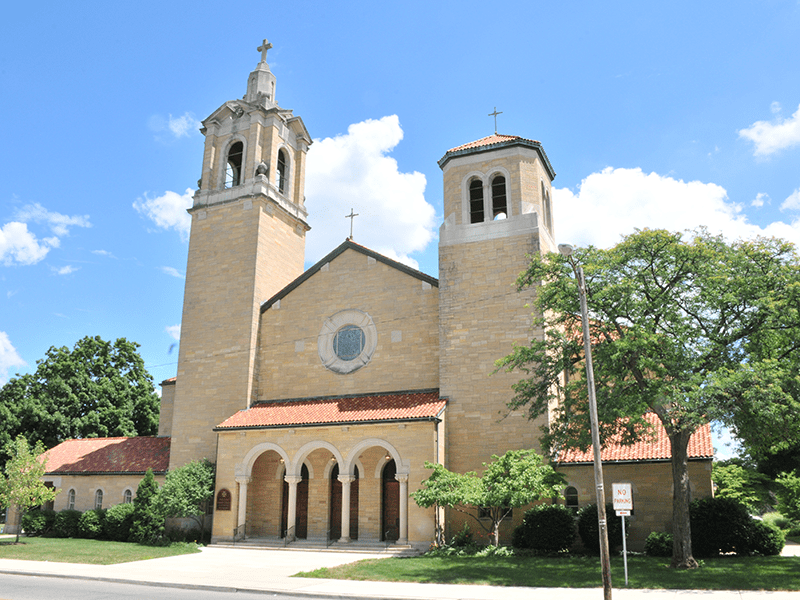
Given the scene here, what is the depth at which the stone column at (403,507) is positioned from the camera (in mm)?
22875

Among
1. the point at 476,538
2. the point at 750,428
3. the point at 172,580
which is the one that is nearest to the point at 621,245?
the point at 750,428

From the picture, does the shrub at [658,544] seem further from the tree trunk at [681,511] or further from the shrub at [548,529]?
the tree trunk at [681,511]

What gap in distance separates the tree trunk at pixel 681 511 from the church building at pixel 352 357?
11.9ft

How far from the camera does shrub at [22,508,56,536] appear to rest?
29.9 meters

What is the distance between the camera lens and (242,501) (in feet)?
85.8

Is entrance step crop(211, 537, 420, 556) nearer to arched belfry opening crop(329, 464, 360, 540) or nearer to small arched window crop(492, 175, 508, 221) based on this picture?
arched belfry opening crop(329, 464, 360, 540)

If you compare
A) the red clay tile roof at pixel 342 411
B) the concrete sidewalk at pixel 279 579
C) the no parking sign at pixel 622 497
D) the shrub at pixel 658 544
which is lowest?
the concrete sidewalk at pixel 279 579

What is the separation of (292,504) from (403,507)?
16.6 feet

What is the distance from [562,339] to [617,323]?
6.19 ft

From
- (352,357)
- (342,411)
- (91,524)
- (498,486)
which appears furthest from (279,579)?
(91,524)

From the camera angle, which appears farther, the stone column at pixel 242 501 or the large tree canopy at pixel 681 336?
the stone column at pixel 242 501

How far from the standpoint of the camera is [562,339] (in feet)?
66.3

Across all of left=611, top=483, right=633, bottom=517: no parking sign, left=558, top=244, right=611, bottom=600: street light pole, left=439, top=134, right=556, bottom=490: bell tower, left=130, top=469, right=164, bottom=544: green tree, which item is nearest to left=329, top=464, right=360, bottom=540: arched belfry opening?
left=439, top=134, right=556, bottom=490: bell tower

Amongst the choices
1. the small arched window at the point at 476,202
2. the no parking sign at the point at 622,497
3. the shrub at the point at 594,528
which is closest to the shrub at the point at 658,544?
the shrub at the point at 594,528
